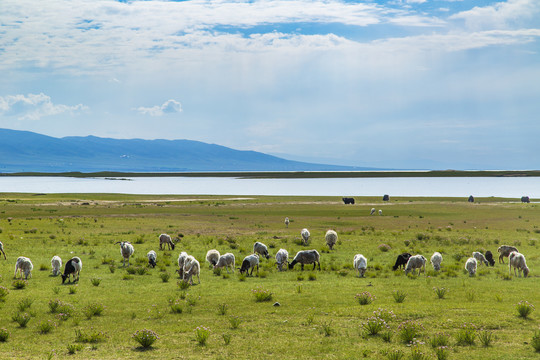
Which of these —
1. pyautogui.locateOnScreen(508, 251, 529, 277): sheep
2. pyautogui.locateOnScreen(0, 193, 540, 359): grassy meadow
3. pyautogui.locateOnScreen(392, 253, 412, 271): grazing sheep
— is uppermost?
pyautogui.locateOnScreen(508, 251, 529, 277): sheep

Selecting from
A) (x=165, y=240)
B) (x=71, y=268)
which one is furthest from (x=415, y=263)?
(x=165, y=240)

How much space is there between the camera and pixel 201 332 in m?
12.9

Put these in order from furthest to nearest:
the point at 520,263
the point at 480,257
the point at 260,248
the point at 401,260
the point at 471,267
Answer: the point at 260,248, the point at 480,257, the point at 401,260, the point at 471,267, the point at 520,263

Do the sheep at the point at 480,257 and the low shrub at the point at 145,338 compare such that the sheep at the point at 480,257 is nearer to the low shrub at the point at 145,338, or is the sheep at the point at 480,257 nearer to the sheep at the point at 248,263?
the sheep at the point at 248,263

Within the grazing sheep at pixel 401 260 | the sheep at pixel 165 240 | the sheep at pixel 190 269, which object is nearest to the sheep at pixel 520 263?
the grazing sheep at pixel 401 260

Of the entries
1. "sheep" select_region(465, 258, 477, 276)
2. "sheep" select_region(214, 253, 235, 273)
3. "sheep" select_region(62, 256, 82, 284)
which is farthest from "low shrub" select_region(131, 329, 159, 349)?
"sheep" select_region(465, 258, 477, 276)

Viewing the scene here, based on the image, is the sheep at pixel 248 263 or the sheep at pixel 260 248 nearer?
the sheep at pixel 248 263

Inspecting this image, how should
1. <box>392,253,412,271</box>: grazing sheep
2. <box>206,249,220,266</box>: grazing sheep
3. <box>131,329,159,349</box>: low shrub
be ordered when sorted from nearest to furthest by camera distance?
1. <box>131,329,159,349</box>: low shrub
2. <box>392,253,412,271</box>: grazing sheep
3. <box>206,249,220,266</box>: grazing sheep

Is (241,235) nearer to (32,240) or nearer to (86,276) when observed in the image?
(32,240)

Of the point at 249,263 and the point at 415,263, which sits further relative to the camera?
the point at 415,263

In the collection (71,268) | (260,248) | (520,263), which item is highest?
(520,263)

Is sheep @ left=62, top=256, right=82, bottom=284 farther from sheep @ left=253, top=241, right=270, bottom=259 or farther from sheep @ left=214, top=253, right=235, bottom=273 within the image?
sheep @ left=253, top=241, right=270, bottom=259

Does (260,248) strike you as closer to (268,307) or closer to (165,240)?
(165,240)

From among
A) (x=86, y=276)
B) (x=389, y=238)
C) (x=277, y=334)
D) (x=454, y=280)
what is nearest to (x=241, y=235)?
(x=389, y=238)
